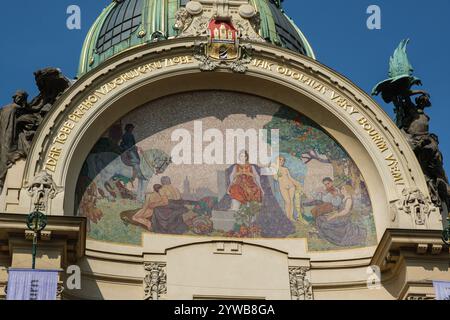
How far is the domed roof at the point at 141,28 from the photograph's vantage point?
27266 millimetres

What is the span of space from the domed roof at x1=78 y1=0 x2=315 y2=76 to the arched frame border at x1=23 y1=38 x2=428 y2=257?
862 centimetres

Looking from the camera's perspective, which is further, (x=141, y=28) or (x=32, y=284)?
(x=141, y=28)

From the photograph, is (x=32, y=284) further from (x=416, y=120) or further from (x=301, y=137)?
(x=416, y=120)

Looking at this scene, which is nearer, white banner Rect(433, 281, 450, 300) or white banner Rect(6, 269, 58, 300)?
white banner Rect(6, 269, 58, 300)

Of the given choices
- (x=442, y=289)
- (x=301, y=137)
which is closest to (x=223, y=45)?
(x=301, y=137)

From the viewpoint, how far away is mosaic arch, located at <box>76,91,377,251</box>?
56.7ft

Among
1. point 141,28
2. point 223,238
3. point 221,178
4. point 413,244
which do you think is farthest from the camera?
point 141,28

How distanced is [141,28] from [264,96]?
983 centimetres

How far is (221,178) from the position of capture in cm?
1786

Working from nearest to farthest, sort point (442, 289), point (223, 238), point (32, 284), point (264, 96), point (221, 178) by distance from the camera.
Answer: point (32, 284) < point (442, 289) < point (223, 238) < point (221, 178) < point (264, 96)

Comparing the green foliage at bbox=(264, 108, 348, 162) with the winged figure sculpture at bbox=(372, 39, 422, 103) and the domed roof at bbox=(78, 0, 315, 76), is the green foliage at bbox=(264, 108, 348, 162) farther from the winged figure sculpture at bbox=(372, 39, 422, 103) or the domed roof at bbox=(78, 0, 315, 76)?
the domed roof at bbox=(78, 0, 315, 76)

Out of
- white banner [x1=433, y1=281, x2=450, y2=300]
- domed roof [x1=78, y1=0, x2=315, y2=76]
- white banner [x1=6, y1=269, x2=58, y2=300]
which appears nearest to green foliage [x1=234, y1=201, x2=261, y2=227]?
white banner [x1=433, y1=281, x2=450, y2=300]
